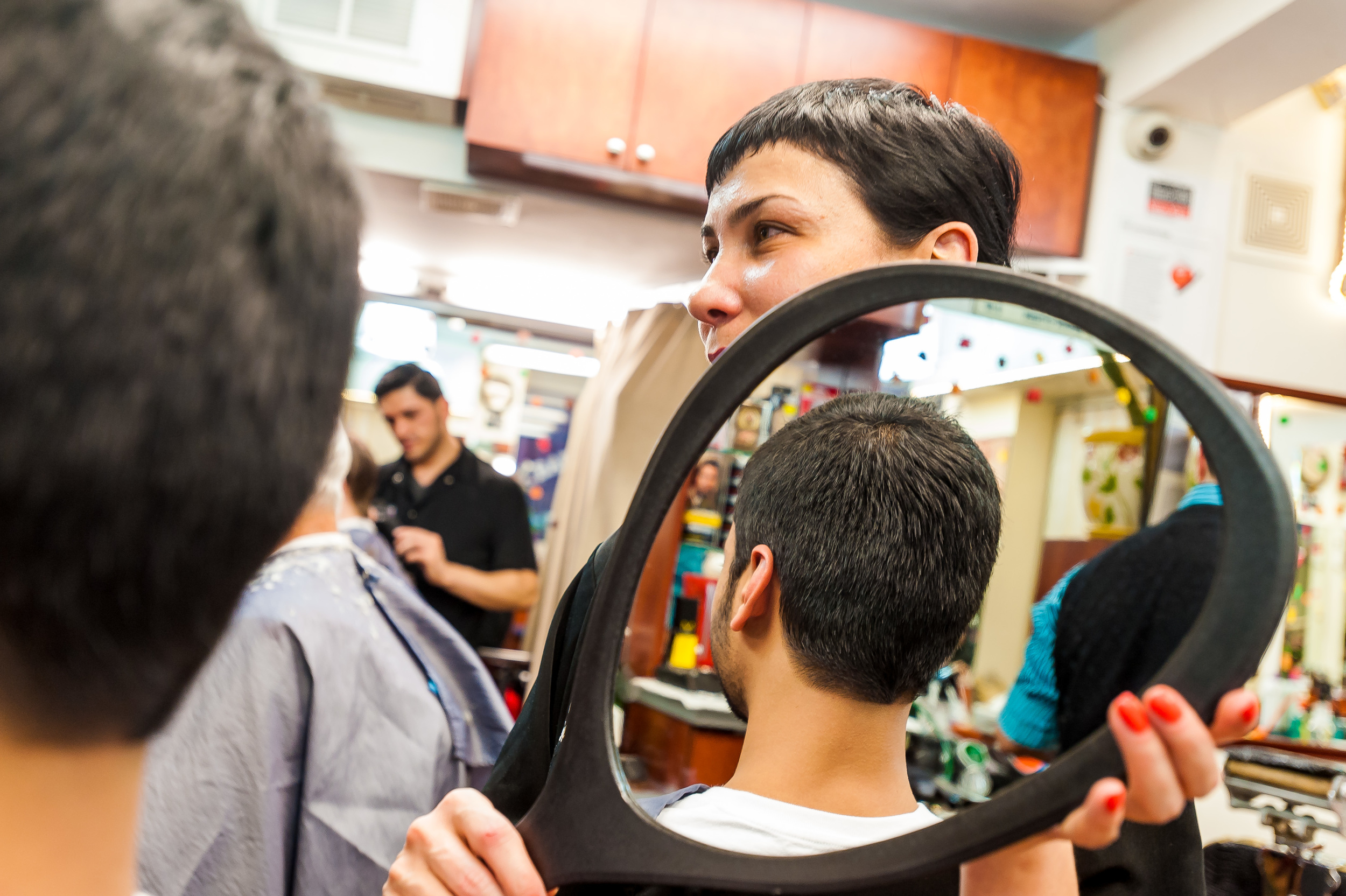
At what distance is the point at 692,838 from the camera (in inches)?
15.9

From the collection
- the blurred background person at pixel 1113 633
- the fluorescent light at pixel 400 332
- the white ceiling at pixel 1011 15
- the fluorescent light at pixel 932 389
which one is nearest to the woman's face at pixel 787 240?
the fluorescent light at pixel 932 389

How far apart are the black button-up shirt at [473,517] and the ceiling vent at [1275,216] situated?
7.52 ft

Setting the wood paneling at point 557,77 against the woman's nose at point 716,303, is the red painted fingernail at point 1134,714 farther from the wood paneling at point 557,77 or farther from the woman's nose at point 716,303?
the wood paneling at point 557,77

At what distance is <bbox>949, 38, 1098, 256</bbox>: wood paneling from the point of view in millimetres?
2748

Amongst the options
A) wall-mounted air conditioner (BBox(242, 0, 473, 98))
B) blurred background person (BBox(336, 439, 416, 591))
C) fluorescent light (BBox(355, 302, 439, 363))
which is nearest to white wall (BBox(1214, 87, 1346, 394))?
wall-mounted air conditioner (BBox(242, 0, 473, 98))

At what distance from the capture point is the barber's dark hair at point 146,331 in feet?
0.72

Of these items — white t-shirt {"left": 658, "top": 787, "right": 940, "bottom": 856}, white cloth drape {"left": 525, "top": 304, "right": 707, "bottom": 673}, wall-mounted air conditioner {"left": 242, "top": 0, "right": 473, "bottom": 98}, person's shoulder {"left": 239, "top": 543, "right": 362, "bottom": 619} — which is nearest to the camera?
white t-shirt {"left": 658, "top": 787, "right": 940, "bottom": 856}

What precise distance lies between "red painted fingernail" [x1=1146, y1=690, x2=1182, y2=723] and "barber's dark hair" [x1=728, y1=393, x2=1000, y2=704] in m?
0.13

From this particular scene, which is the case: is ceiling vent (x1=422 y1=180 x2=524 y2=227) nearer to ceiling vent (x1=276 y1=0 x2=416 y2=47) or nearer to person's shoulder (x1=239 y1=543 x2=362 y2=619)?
ceiling vent (x1=276 y1=0 x2=416 y2=47)

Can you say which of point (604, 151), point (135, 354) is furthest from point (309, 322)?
point (604, 151)

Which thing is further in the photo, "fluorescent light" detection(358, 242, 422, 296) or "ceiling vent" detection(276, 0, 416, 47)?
"fluorescent light" detection(358, 242, 422, 296)

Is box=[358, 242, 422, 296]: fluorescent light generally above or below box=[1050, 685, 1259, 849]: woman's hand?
above

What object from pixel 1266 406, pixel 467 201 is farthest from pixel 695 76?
pixel 1266 406

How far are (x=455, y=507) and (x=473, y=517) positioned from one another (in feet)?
0.21
